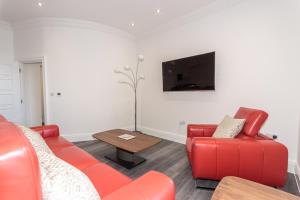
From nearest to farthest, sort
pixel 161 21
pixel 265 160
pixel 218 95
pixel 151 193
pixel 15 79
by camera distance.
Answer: pixel 151 193 < pixel 265 160 < pixel 218 95 < pixel 161 21 < pixel 15 79

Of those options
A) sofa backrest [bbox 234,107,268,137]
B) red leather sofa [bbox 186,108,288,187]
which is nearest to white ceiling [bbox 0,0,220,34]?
sofa backrest [bbox 234,107,268,137]

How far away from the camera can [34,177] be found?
23.3 inches

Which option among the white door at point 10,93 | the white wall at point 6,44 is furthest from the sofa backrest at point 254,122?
the white wall at point 6,44

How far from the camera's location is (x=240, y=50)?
263cm

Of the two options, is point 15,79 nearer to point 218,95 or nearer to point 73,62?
point 73,62

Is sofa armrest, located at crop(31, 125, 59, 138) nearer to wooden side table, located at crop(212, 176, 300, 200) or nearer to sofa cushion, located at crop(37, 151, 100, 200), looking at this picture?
sofa cushion, located at crop(37, 151, 100, 200)

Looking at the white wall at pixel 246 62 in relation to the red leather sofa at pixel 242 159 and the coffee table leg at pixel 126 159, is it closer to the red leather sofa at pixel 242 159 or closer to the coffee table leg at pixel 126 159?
the red leather sofa at pixel 242 159

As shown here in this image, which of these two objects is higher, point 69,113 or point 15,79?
point 15,79

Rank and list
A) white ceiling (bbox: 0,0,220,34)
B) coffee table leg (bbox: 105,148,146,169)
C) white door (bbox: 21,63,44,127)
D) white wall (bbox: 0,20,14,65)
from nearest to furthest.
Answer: coffee table leg (bbox: 105,148,146,169) < white ceiling (bbox: 0,0,220,34) < white wall (bbox: 0,20,14,65) < white door (bbox: 21,63,44,127)

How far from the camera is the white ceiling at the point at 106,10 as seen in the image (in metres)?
2.84

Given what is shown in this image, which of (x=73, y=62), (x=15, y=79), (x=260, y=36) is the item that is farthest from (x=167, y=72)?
(x=15, y=79)

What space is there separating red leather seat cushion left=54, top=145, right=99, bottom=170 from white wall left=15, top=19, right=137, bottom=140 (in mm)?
1955

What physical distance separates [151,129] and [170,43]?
2181 millimetres

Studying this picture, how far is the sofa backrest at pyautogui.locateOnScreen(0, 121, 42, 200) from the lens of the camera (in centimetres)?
54
